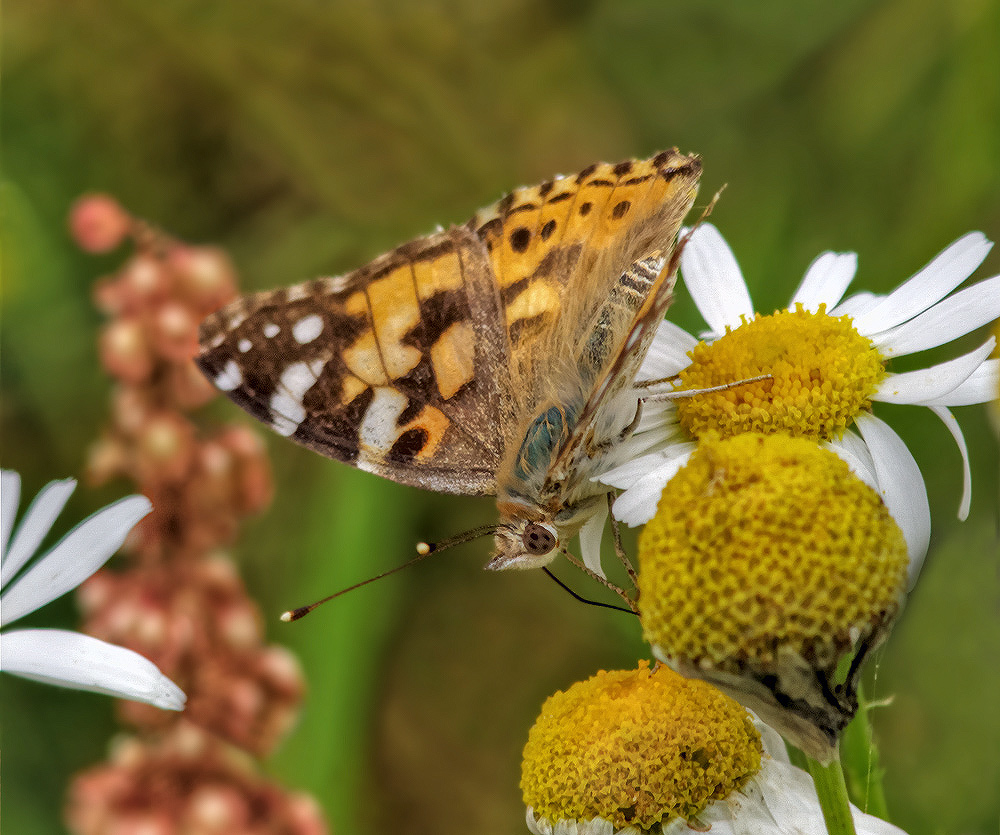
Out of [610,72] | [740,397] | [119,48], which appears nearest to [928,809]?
[740,397]

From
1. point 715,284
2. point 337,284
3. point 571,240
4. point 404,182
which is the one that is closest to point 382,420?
point 337,284

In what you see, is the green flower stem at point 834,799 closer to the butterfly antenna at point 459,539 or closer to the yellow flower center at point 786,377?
the yellow flower center at point 786,377

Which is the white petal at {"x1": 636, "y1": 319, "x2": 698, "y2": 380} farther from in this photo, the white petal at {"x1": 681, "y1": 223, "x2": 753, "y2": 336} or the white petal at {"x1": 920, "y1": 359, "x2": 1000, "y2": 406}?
the white petal at {"x1": 920, "y1": 359, "x2": 1000, "y2": 406}

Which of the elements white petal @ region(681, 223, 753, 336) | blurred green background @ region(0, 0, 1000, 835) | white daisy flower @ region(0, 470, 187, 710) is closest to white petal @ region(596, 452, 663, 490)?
white petal @ region(681, 223, 753, 336)

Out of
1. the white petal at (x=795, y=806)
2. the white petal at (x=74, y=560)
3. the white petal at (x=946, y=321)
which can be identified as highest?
the white petal at (x=74, y=560)

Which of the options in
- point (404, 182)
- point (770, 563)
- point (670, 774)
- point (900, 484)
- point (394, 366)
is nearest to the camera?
point (770, 563)

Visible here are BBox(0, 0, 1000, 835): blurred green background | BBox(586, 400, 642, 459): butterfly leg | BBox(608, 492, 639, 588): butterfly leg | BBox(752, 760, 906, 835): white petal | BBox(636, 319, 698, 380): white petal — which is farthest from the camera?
BBox(0, 0, 1000, 835): blurred green background

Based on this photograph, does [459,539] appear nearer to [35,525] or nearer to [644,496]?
[644,496]

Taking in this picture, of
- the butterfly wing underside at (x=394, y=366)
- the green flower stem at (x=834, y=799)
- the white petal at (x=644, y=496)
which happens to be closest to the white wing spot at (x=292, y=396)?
the butterfly wing underside at (x=394, y=366)
